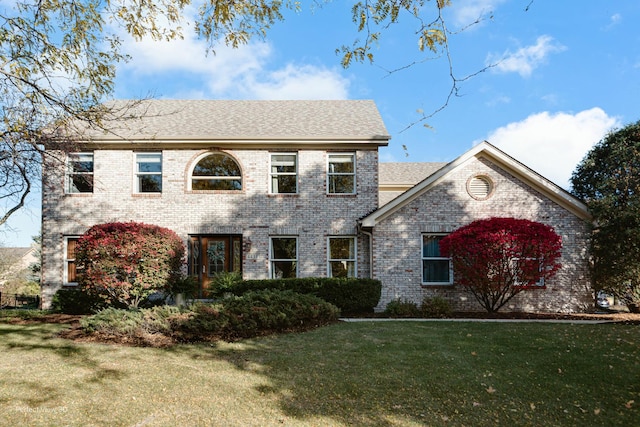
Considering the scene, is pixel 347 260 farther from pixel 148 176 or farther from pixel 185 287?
pixel 148 176

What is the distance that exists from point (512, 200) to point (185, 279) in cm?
1124

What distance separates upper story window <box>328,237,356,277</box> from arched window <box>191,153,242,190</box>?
13.2 ft

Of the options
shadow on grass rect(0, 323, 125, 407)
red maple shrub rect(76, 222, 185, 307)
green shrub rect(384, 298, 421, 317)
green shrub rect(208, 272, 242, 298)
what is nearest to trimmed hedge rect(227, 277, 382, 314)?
green shrub rect(208, 272, 242, 298)

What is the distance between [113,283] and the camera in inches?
433

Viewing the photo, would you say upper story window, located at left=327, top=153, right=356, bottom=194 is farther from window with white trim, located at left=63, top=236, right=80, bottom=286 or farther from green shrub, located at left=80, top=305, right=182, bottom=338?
window with white trim, located at left=63, top=236, right=80, bottom=286

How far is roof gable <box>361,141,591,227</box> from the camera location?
1321 centimetres

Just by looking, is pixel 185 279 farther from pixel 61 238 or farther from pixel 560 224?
pixel 560 224

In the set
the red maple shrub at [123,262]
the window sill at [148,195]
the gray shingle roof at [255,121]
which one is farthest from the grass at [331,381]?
the gray shingle roof at [255,121]

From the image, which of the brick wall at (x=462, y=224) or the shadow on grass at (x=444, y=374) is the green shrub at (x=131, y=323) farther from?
the brick wall at (x=462, y=224)

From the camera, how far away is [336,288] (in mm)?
12562

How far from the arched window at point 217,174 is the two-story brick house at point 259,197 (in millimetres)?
36

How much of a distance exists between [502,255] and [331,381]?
781 cm

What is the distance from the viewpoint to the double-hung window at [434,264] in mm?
13555

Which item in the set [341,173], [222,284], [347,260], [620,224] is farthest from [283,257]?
[620,224]
